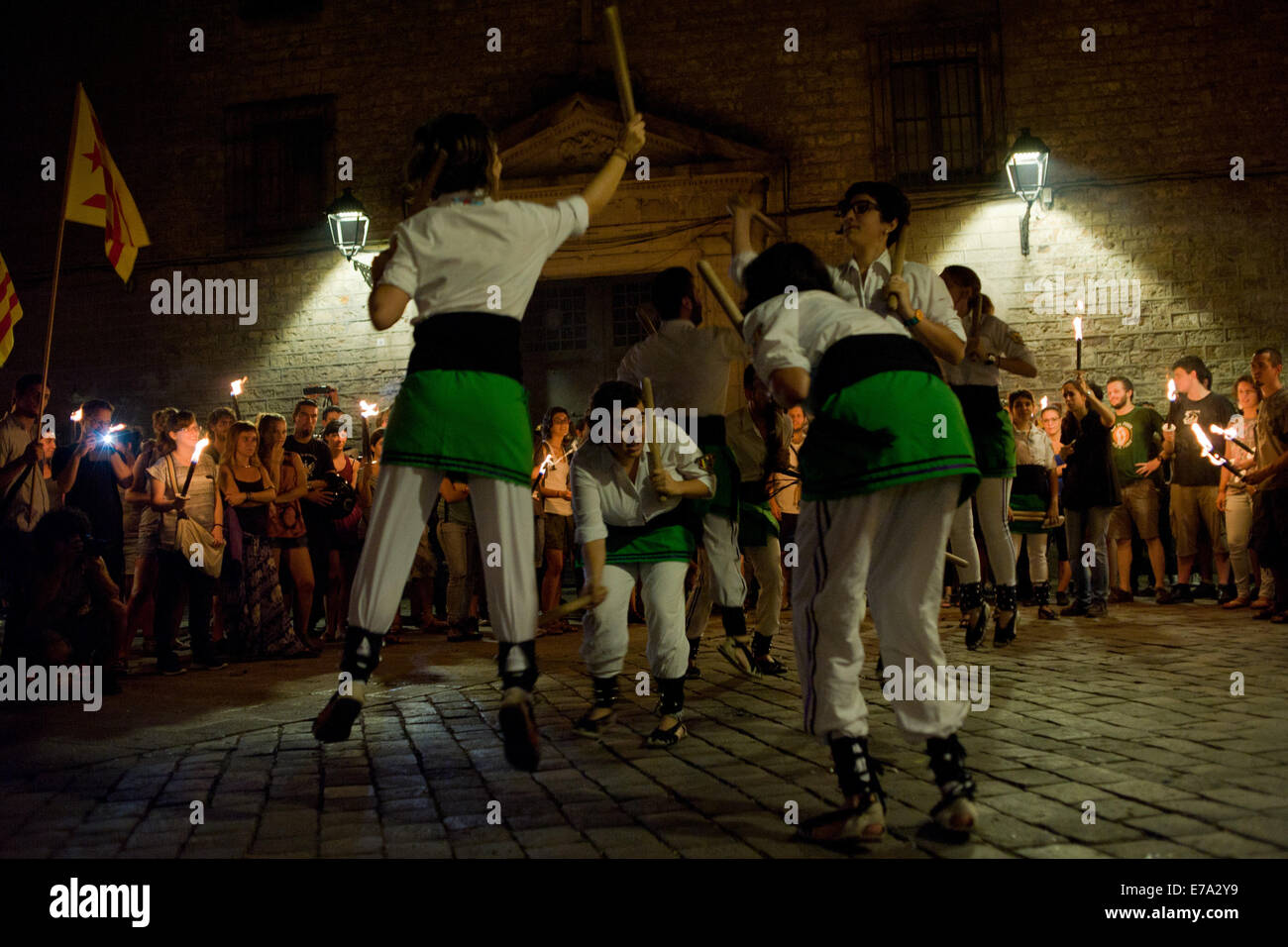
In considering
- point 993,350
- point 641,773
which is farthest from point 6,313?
point 993,350

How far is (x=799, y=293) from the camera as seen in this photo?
350 centimetres

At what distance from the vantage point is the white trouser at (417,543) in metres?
3.68

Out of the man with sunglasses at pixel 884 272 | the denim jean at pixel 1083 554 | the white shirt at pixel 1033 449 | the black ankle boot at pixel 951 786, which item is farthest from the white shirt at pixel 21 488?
the denim jean at pixel 1083 554

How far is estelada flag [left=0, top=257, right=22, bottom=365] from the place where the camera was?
28.4 ft

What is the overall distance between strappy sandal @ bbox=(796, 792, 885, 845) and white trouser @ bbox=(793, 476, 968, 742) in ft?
0.72

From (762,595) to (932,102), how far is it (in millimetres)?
10558

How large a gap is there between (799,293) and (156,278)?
15.7 metres

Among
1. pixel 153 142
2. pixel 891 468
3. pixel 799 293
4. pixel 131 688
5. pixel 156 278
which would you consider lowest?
pixel 131 688

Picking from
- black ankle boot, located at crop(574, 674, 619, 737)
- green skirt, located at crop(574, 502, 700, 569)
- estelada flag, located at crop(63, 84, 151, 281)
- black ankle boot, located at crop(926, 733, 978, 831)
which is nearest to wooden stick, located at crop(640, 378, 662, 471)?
green skirt, located at crop(574, 502, 700, 569)

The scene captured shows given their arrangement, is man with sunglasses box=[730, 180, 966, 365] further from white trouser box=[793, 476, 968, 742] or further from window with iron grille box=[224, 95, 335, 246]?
window with iron grille box=[224, 95, 335, 246]

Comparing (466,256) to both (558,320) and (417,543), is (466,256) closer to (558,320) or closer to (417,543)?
(417,543)

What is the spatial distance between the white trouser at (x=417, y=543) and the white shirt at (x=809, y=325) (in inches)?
37.0
